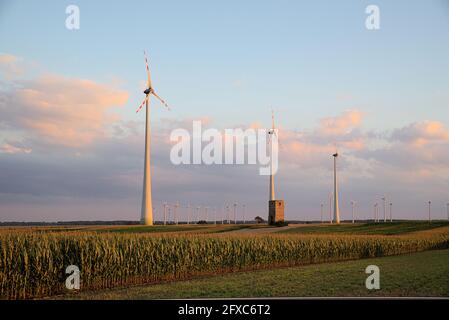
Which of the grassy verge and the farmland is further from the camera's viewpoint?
the farmland

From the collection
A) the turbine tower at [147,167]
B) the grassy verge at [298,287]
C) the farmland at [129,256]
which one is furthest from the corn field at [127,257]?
the turbine tower at [147,167]

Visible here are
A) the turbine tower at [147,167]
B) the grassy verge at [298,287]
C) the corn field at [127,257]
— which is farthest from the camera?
the turbine tower at [147,167]

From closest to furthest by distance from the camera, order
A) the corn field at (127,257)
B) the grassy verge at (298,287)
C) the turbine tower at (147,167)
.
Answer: the grassy verge at (298,287)
the corn field at (127,257)
the turbine tower at (147,167)

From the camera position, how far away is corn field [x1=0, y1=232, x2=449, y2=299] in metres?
28.6

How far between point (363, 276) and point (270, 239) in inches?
590

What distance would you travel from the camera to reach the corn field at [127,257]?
28.6 m

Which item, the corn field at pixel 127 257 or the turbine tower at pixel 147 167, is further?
the turbine tower at pixel 147 167

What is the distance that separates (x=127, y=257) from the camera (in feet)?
111

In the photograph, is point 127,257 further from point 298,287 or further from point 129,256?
point 298,287

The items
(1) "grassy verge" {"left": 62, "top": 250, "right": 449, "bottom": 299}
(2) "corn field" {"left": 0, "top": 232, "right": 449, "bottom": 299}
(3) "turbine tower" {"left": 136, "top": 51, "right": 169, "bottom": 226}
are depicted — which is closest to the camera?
(1) "grassy verge" {"left": 62, "top": 250, "right": 449, "bottom": 299}

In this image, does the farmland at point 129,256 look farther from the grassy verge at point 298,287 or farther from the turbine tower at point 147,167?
the turbine tower at point 147,167

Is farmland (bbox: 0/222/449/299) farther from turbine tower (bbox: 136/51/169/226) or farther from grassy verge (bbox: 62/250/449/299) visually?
turbine tower (bbox: 136/51/169/226)

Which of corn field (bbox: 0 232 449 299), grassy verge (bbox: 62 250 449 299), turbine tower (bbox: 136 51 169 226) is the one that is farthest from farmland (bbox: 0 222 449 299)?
turbine tower (bbox: 136 51 169 226)

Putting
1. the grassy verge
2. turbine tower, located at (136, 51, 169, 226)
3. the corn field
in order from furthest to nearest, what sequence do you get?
turbine tower, located at (136, 51, 169, 226) → the corn field → the grassy verge
